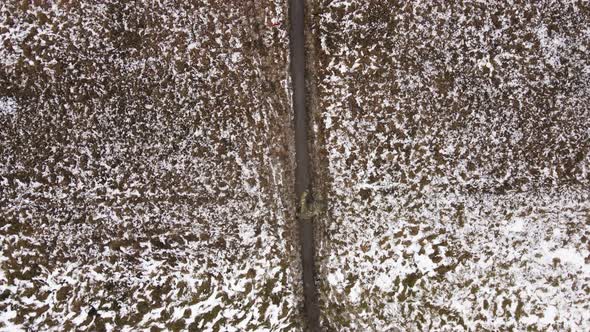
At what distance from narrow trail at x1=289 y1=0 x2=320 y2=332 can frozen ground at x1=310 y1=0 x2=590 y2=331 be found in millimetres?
93

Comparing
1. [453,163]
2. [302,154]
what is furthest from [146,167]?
[453,163]

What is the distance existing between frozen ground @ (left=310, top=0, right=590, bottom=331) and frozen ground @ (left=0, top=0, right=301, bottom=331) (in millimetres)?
404

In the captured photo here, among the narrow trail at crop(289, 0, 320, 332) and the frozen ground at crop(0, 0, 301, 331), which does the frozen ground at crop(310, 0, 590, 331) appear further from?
the frozen ground at crop(0, 0, 301, 331)

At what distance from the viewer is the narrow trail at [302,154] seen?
3.51 meters

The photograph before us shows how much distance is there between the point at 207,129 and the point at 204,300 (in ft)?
4.24

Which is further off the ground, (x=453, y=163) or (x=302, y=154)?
(x=302, y=154)

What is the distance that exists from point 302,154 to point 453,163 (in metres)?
1.17

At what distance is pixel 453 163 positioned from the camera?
355 cm

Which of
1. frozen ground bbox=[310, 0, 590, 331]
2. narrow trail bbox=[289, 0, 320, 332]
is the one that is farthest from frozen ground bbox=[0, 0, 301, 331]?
frozen ground bbox=[310, 0, 590, 331]

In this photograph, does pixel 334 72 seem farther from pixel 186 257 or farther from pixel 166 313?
pixel 166 313

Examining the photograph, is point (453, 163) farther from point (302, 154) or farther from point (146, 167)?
point (146, 167)

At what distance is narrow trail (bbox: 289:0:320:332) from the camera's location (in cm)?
351

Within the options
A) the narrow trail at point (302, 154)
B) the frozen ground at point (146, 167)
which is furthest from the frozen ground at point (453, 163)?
the frozen ground at point (146, 167)

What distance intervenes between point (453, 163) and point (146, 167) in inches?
92.8
